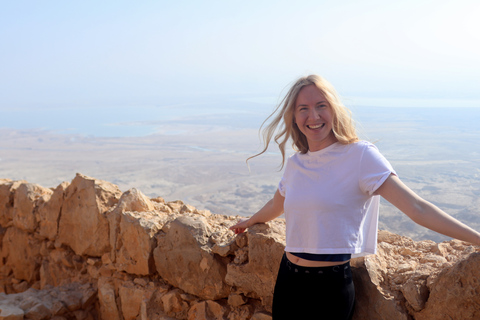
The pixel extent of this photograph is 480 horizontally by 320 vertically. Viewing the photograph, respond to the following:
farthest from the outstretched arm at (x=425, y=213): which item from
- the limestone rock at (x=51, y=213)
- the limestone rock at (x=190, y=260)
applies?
the limestone rock at (x=51, y=213)

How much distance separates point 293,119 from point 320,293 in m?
1.06

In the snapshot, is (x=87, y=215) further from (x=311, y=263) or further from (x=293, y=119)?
(x=311, y=263)

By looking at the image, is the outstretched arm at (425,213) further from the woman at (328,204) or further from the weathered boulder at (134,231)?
the weathered boulder at (134,231)

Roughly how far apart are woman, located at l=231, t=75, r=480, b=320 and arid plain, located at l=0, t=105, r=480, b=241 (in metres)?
0.28

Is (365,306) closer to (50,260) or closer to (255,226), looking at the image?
(255,226)

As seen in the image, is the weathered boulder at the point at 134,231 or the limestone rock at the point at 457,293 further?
the weathered boulder at the point at 134,231

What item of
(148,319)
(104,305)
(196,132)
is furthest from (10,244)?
(196,132)

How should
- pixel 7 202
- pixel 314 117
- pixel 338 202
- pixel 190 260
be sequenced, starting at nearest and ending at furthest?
pixel 338 202, pixel 314 117, pixel 190 260, pixel 7 202

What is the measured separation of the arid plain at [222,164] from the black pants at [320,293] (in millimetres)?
Answer: 829

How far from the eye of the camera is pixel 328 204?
236 cm

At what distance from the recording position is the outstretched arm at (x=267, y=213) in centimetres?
298

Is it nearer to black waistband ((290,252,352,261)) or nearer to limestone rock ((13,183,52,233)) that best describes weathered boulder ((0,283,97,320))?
limestone rock ((13,183,52,233))

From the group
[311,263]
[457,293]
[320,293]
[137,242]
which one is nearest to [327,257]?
[311,263]

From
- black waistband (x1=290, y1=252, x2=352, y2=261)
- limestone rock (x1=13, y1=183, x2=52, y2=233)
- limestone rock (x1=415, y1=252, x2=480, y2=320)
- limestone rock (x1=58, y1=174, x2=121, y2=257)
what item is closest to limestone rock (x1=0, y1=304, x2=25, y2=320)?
limestone rock (x1=58, y1=174, x2=121, y2=257)
